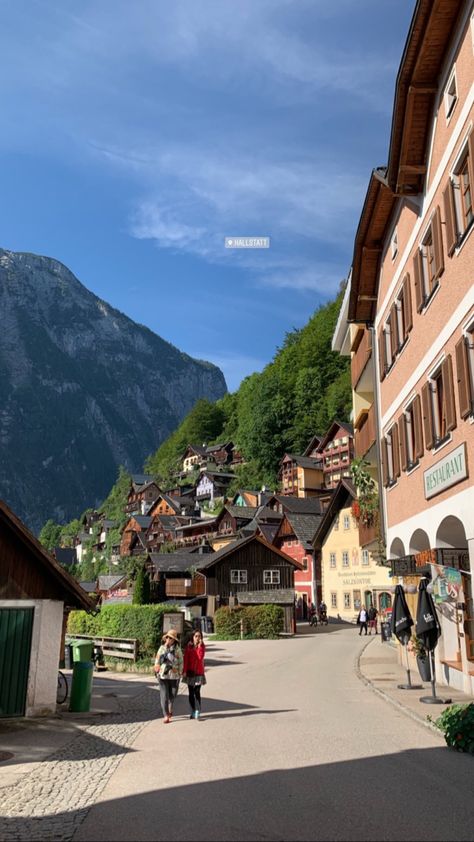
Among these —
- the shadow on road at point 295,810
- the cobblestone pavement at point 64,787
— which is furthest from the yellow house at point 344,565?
the shadow on road at point 295,810

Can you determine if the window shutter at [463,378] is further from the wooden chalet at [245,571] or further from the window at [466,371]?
the wooden chalet at [245,571]

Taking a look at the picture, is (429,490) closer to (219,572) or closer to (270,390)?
(219,572)

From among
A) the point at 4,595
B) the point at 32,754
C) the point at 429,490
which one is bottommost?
the point at 32,754

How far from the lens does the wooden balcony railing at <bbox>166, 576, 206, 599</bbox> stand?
6303 centimetres

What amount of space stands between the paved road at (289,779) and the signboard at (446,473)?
479 centimetres

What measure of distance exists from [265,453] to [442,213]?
9880 cm

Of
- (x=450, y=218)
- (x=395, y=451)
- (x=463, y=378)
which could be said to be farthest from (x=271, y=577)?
(x=450, y=218)

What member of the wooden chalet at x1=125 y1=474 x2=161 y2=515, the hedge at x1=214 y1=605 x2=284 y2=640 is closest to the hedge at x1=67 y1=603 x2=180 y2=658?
the hedge at x1=214 y1=605 x2=284 y2=640

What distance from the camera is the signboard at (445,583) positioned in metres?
15.2

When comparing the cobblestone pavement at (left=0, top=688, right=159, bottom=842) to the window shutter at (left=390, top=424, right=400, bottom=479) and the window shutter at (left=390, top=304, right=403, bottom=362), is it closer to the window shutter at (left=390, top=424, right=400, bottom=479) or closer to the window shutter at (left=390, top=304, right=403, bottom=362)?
the window shutter at (left=390, top=424, right=400, bottom=479)

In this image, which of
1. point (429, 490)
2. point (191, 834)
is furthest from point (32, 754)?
point (429, 490)

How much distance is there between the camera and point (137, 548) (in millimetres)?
105750

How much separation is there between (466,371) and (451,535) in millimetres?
4536

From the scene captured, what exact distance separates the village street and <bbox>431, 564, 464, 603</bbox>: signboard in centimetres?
257
